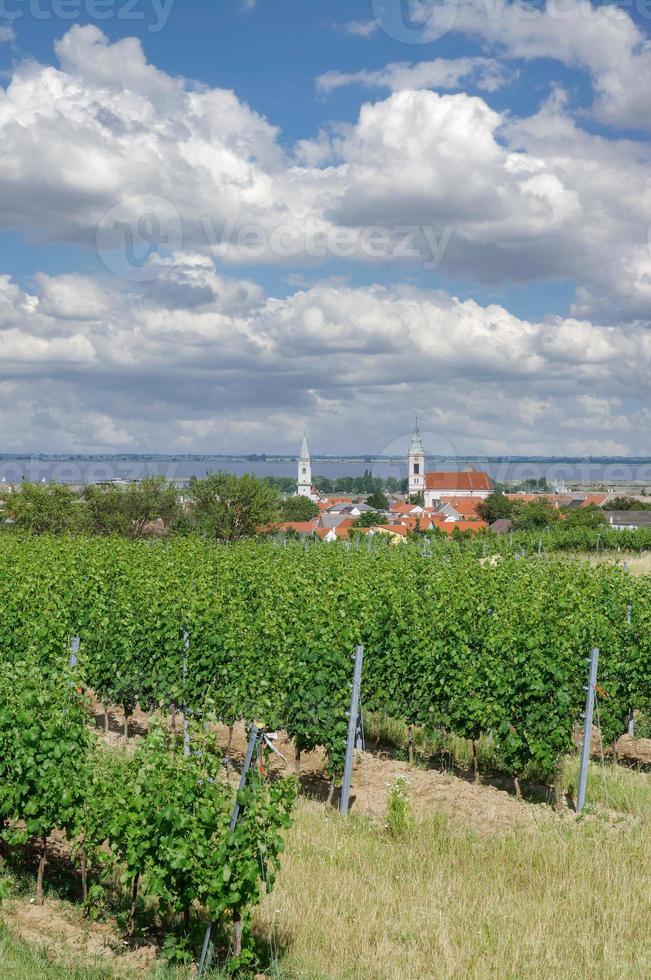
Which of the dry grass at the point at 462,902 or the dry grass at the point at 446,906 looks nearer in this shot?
the dry grass at the point at 446,906

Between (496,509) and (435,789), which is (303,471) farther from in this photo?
(435,789)

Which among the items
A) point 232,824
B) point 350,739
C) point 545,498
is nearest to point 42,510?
point 350,739

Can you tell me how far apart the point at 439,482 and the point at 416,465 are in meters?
9.43

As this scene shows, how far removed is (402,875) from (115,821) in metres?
2.72

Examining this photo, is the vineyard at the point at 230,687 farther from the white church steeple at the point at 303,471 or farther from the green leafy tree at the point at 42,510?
the white church steeple at the point at 303,471

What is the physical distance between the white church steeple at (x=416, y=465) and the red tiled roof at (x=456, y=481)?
2.40m

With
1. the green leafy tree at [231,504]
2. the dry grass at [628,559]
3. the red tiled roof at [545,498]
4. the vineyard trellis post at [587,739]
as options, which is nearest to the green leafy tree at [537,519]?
the dry grass at [628,559]

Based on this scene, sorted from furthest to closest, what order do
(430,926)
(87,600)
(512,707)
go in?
1. (87,600)
2. (512,707)
3. (430,926)

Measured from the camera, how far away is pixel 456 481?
16975cm

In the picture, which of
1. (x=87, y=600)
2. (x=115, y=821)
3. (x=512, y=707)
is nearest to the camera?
(x=115, y=821)

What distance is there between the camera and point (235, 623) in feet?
36.4

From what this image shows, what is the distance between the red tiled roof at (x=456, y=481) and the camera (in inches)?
6634

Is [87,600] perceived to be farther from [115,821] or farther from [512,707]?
[115,821]

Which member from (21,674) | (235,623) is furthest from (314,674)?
(21,674)
